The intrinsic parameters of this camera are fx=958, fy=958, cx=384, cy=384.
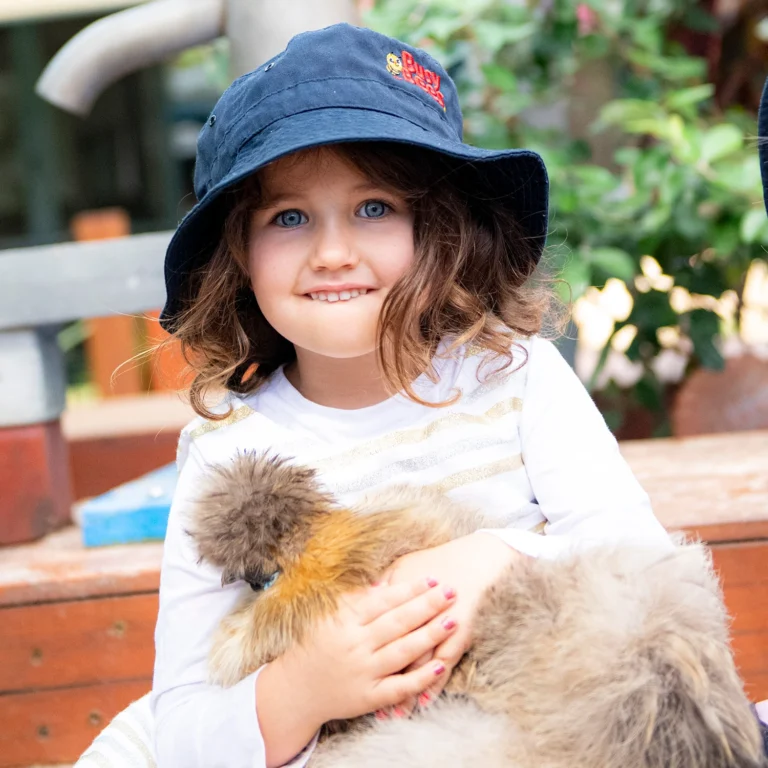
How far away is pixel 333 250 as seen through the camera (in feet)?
3.84

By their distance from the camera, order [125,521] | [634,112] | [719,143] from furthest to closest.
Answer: [634,112]
[719,143]
[125,521]

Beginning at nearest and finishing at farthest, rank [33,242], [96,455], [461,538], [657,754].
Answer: [657,754], [461,538], [96,455], [33,242]

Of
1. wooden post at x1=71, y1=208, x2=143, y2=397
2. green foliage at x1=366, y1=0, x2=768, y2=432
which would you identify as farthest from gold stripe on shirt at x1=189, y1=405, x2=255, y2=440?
wooden post at x1=71, y1=208, x2=143, y2=397

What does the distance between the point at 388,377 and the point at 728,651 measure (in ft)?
1.82

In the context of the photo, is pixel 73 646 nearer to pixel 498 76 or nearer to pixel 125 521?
pixel 125 521

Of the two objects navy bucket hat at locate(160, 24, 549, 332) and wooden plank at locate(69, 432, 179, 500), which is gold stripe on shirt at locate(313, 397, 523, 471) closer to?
navy bucket hat at locate(160, 24, 549, 332)

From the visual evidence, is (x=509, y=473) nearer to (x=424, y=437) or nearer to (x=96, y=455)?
(x=424, y=437)

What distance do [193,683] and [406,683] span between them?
1.01 feet

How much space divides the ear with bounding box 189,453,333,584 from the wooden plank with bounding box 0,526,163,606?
631mm

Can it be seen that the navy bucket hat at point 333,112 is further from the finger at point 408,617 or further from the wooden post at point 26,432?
the wooden post at point 26,432

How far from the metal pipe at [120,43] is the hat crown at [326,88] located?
680 millimetres

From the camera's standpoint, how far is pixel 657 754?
825 millimetres

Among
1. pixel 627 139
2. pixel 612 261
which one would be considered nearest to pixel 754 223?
pixel 612 261

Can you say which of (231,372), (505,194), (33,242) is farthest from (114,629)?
(33,242)
